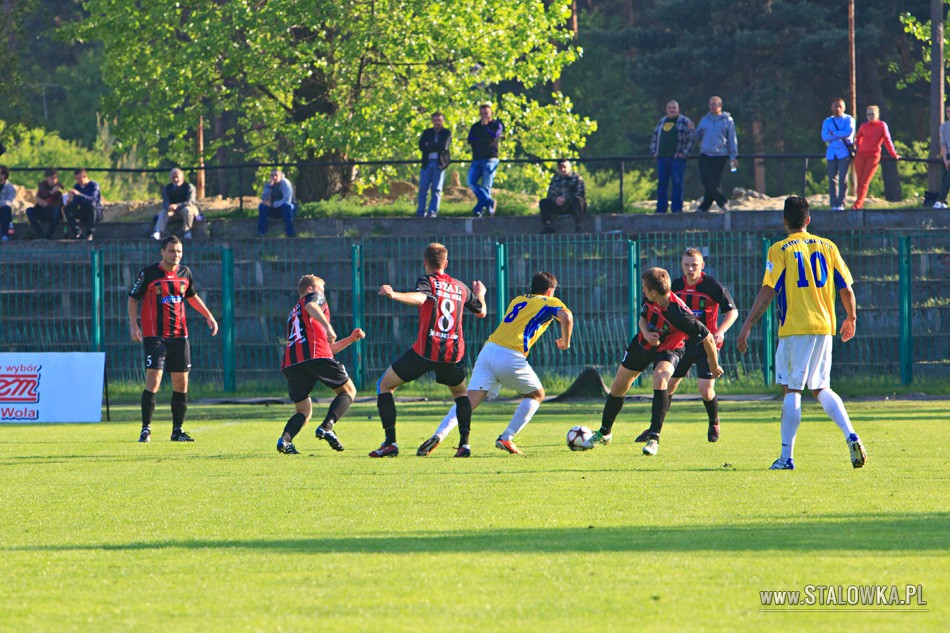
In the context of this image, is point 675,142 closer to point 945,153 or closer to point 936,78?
point 945,153

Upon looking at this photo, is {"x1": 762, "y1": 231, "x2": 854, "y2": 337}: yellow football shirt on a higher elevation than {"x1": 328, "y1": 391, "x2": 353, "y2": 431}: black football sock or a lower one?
higher

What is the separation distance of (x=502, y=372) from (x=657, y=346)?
1485mm

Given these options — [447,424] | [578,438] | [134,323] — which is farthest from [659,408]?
[134,323]

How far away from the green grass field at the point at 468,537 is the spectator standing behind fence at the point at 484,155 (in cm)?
1314

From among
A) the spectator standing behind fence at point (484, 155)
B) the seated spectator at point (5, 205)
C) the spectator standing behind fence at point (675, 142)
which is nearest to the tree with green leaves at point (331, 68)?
the spectator standing behind fence at point (484, 155)

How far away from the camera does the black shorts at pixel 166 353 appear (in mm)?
15258

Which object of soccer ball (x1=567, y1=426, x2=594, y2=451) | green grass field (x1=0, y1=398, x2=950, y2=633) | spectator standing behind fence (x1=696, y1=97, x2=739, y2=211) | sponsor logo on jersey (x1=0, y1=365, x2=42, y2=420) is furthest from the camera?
spectator standing behind fence (x1=696, y1=97, x2=739, y2=211)

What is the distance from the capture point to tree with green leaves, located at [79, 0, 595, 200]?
31.5m

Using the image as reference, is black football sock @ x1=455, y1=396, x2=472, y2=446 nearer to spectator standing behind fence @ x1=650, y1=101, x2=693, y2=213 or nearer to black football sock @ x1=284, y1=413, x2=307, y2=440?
black football sock @ x1=284, y1=413, x2=307, y2=440

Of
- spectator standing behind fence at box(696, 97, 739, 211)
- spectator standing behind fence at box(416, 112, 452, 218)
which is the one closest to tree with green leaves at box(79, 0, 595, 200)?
spectator standing behind fence at box(416, 112, 452, 218)

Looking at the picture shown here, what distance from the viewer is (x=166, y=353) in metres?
15.4

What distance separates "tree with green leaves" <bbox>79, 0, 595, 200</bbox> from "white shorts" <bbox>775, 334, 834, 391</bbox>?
20231mm

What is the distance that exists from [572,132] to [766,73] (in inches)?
655

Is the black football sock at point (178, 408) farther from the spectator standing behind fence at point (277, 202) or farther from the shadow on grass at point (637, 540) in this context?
the spectator standing behind fence at point (277, 202)
